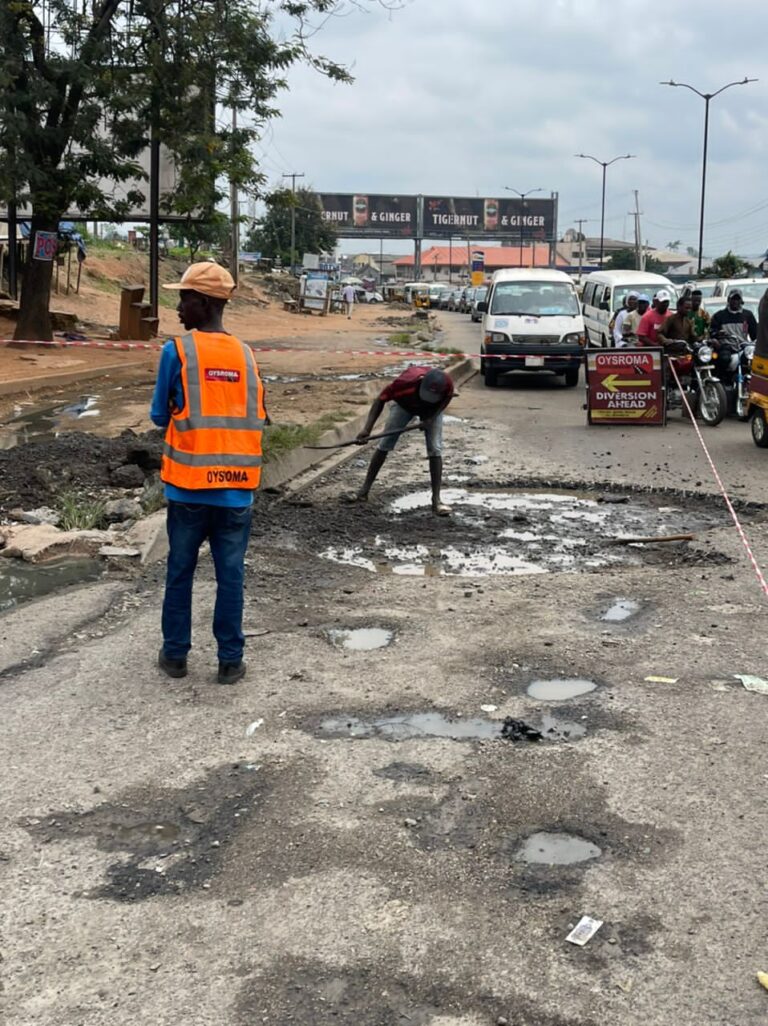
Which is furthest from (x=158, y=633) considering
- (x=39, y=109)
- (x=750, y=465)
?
(x=39, y=109)

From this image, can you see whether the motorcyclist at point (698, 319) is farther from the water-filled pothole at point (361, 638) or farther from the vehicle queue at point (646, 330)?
the water-filled pothole at point (361, 638)

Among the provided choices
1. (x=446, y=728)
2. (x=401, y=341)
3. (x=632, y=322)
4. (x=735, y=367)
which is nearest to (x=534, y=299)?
(x=632, y=322)

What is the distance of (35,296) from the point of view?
22.7m

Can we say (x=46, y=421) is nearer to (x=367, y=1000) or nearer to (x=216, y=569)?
(x=216, y=569)

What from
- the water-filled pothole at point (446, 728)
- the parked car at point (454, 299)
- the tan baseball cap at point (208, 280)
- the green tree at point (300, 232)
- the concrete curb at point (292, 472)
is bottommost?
the water-filled pothole at point (446, 728)

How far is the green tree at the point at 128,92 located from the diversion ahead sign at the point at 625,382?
8.95m

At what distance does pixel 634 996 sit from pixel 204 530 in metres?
3.11

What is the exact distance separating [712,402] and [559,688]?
11166 millimetres

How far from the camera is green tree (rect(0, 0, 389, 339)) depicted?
20.3m

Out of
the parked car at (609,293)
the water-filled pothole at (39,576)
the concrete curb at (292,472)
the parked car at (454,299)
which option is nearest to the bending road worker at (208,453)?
the water-filled pothole at (39,576)

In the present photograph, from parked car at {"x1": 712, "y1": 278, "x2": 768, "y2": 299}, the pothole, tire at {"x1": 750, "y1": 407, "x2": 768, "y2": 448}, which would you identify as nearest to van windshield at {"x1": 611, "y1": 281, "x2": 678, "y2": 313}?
parked car at {"x1": 712, "y1": 278, "x2": 768, "y2": 299}

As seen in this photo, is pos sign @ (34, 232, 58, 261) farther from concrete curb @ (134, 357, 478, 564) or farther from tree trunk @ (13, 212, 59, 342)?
concrete curb @ (134, 357, 478, 564)

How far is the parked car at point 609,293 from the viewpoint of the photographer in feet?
75.5

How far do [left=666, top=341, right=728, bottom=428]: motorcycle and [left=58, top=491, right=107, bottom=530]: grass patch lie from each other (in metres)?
9.42
